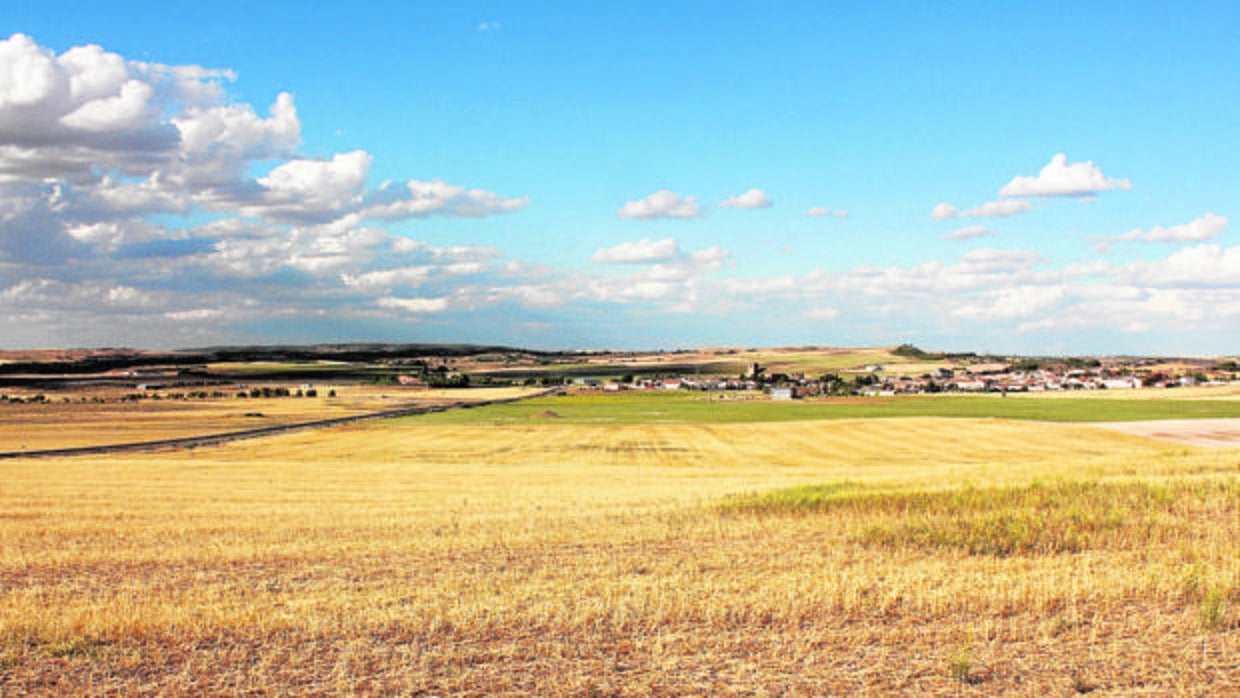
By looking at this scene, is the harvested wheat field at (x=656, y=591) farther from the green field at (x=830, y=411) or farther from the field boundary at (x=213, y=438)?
the green field at (x=830, y=411)

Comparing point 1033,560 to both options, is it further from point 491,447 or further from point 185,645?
point 491,447

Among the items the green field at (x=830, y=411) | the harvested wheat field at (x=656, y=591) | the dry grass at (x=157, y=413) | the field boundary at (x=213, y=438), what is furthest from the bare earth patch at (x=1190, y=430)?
the dry grass at (x=157, y=413)

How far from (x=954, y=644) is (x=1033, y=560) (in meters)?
4.93

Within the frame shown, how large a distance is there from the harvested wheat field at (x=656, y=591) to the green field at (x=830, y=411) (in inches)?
3307

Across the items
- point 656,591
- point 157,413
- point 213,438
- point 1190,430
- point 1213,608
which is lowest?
point 157,413

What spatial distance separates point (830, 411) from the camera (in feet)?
A: 401

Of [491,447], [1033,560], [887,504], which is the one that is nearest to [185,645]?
[1033,560]

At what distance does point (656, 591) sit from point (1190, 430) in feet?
281

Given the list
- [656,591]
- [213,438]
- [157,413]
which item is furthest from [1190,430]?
[157,413]

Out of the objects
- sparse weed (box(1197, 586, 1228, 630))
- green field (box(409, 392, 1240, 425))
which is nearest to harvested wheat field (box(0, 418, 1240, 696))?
sparse weed (box(1197, 586, 1228, 630))

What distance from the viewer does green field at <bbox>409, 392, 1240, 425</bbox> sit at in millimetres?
106388

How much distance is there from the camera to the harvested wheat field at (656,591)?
8695 millimetres

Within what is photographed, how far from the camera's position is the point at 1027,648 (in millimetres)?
9320

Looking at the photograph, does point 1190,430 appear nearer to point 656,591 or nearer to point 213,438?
point 656,591
